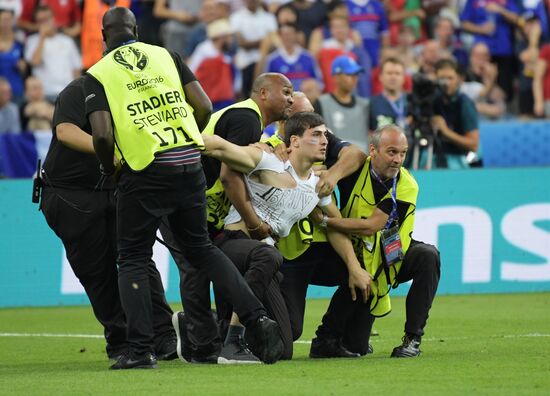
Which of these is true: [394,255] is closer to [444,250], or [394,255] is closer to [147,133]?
[147,133]

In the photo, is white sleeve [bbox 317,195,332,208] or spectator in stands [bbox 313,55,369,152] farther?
spectator in stands [bbox 313,55,369,152]

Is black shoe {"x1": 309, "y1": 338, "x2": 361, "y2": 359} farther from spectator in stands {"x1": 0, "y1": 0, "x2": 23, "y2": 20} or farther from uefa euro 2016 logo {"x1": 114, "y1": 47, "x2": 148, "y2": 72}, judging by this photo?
spectator in stands {"x1": 0, "y1": 0, "x2": 23, "y2": 20}

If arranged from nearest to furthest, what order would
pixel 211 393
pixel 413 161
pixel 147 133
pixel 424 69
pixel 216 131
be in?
pixel 211 393, pixel 147 133, pixel 216 131, pixel 413 161, pixel 424 69

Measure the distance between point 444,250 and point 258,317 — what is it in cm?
610

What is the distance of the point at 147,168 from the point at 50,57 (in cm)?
1026

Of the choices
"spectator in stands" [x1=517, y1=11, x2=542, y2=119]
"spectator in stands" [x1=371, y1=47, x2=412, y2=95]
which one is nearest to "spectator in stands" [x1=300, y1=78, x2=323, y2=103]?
"spectator in stands" [x1=371, y1=47, x2=412, y2=95]

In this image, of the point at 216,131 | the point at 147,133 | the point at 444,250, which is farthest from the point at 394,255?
the point at 444,250

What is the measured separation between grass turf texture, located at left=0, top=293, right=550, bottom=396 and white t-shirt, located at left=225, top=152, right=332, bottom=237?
0.97 m

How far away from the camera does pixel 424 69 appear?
18.2 metres

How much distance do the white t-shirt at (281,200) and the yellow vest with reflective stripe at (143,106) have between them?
0.90 meters

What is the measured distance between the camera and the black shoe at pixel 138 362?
26.2ft

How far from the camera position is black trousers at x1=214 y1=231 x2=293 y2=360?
844 cm

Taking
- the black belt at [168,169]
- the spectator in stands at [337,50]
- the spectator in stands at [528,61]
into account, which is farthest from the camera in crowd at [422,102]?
the black belt at [168,169]

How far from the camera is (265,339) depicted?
808 centimetres
